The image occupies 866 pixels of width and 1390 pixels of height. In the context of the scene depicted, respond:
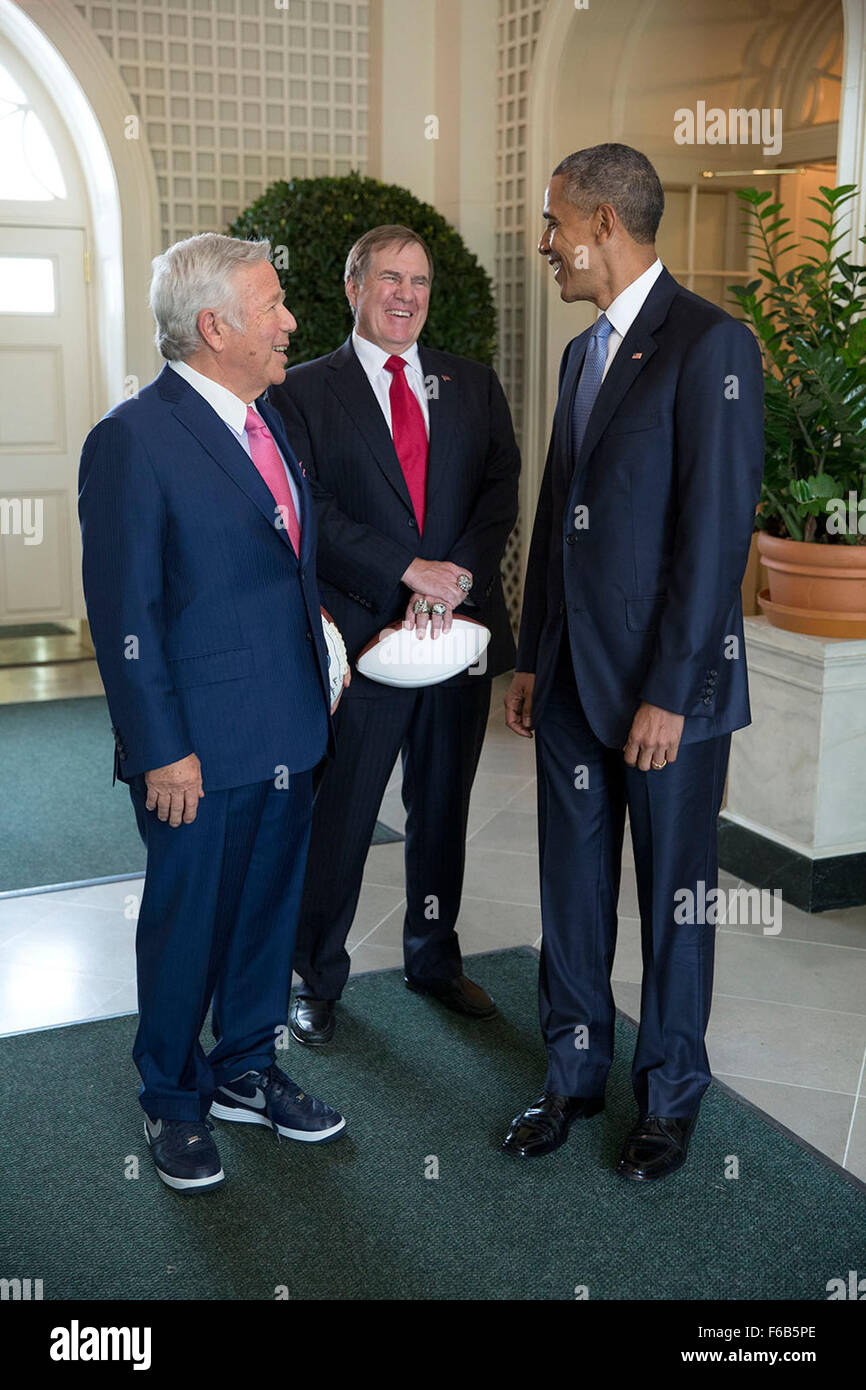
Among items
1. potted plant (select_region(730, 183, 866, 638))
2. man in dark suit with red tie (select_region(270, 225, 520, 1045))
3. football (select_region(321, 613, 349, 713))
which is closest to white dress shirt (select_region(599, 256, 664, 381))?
man in dark suit with red tie (select_region(270, 225, 520, 1045))

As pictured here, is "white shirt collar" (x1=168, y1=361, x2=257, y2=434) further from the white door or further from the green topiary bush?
the white door

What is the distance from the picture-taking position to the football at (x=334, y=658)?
105 inches

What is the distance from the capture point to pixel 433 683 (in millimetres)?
3084

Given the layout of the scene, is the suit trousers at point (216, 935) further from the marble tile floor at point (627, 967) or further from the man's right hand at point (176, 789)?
the marble tile floor at point (627, 967)

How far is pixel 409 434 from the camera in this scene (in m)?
3.13

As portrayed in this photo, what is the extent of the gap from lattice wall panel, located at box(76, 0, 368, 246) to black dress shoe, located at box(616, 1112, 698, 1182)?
5.46 metres

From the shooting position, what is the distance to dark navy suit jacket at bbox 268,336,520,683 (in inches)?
119

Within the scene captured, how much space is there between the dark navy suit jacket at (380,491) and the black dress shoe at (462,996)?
0.79 meters

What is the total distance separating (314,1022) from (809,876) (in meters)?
1.64

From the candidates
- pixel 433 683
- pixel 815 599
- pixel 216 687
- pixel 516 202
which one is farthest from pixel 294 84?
pixel 216 687

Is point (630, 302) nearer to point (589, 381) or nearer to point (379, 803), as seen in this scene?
point (589, 381)

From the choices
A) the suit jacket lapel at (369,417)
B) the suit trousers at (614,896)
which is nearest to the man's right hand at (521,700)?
the suit trousers at (614,896)

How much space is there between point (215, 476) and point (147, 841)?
0.69m

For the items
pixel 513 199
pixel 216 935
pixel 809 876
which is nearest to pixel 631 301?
pixel 216 935
